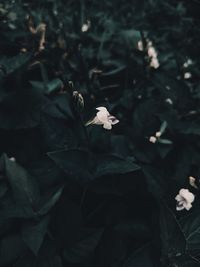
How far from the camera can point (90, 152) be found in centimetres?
116

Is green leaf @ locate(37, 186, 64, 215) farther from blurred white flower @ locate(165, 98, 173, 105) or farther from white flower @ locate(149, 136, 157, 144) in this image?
blurred white flower @ locate(165, 98, 173, 105)

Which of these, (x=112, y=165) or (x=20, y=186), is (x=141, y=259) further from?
(x=20, y=186)

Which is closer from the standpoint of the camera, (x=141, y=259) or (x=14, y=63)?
(x=141, y=259)

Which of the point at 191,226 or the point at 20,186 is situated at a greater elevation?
the point at 20,186

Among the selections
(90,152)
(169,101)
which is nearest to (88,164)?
(90,152)

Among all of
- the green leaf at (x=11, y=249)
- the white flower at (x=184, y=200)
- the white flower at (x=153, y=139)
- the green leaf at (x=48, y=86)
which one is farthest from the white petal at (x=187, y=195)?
the green leaf at (x=48, y=86)

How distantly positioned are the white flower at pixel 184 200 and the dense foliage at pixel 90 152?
34mm

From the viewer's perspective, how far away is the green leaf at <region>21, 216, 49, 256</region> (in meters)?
1.06

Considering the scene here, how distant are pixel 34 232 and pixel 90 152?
28 cm

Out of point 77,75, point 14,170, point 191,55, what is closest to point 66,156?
point 14,170

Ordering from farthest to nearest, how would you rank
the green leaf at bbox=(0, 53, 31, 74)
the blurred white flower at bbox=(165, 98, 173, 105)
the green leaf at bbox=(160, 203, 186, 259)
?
1. the blurred white flower at bbox=(165, 98, 173, 105)
2. the green leaf at bbox=(0, 53, 31, 74)
3. the green leaf at bbox=(160, 203, 186, 259)

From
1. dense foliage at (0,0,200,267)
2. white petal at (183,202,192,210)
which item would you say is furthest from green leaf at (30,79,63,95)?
white petal at (183,202,192,210)

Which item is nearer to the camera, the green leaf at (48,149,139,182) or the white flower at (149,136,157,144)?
the green leaf at (48,149,139,182)

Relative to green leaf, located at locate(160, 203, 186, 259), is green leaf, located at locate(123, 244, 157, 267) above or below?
below
